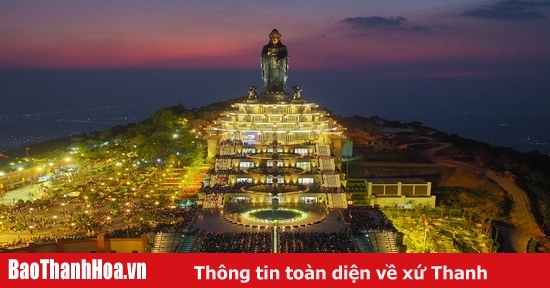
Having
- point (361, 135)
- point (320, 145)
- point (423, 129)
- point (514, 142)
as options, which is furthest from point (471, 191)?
point (514, 142)

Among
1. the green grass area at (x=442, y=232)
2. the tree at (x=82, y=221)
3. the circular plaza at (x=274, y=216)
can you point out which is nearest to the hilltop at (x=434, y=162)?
the green grass area at (x=442, y=232)

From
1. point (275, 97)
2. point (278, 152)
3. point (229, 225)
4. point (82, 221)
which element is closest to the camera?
point (229, 225)

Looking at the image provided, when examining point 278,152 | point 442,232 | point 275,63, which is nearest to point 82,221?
point 278,152

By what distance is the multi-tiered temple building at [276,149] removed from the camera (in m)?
28.7

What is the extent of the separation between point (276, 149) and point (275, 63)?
10307 mm

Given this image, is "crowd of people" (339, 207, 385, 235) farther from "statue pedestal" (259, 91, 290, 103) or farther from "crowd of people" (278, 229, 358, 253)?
"statue pedestal" (259, 91, 290, 103)

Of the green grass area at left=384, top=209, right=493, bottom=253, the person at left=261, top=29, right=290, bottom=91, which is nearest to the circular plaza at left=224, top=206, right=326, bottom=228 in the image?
the green grass area at left=384, top=209, right=493, bottom=253

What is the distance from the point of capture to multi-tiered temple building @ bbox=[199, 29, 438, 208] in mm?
28719

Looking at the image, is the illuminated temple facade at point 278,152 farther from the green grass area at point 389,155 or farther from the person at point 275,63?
the green grass area at point 389,155

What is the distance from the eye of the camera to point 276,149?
3547cm

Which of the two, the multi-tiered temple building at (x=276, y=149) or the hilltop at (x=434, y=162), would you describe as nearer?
the multi-tiered temple building at (x=276, y=149)

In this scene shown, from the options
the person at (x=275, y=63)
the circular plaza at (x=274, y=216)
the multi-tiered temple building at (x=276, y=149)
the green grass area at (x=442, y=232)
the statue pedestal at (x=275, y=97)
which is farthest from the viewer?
the person at (x=275, y=63)

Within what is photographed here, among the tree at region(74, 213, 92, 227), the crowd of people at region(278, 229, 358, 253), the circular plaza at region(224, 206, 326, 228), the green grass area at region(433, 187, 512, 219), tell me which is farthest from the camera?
the green grass area at region(433, 187, 512, 219)

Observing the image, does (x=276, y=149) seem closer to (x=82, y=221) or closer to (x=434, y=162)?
(x=434, y=162)
